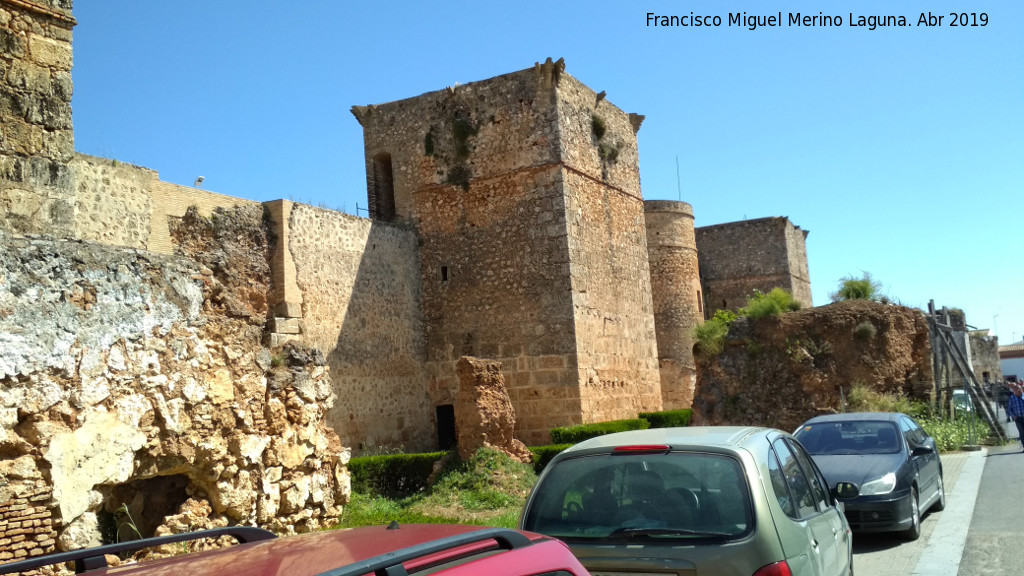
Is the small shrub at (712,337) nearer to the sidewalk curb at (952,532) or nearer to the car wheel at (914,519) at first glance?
the sidewalk curb at (952,532)

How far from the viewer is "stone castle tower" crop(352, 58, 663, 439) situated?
19344 millimetres

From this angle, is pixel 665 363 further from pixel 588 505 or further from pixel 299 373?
pixel 588 505

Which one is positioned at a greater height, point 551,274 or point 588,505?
point 551,274

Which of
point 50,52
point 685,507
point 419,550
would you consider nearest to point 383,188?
point 50,52

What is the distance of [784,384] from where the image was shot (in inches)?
685

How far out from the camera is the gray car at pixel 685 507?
4094 mm

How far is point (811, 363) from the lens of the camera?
17.3 metres

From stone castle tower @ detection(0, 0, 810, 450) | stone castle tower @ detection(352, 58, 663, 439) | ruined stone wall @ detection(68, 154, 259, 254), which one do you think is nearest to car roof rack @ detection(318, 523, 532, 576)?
ruined stone wall @ detection(68, 154, 259, 254)

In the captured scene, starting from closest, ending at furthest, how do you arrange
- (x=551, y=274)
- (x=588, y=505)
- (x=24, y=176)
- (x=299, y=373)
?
(x=588, y=505), (x=24, y=176), (x=299, y=373), (x=551, y=274)

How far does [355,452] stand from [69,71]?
10266mm

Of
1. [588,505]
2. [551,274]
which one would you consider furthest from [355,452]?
[588,505]

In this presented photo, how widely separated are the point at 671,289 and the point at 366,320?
13369 millimetres

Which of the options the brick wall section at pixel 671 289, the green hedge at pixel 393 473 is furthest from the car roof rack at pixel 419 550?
the brick wall section at pixel 671 289

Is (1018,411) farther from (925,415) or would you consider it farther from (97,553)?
(97,553)
